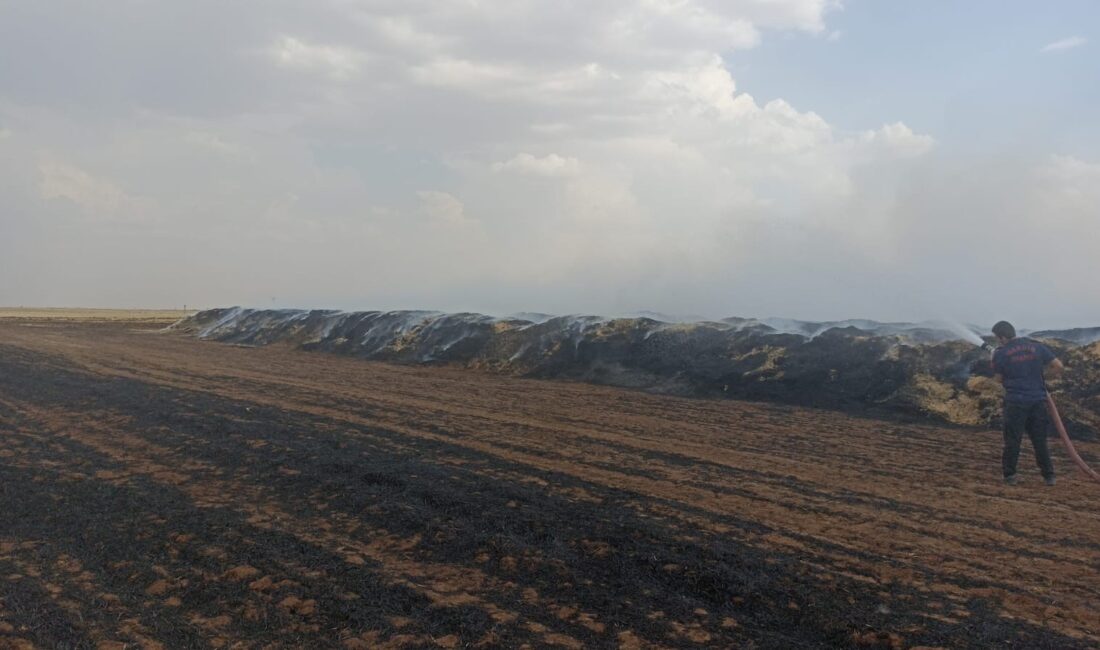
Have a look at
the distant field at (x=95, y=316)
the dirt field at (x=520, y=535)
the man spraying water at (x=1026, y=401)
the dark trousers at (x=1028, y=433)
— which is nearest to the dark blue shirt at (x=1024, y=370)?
the man spraying water at (x=1026, y=401)

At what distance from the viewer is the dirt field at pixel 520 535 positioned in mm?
4199

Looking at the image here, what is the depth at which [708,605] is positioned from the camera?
4.45 meters

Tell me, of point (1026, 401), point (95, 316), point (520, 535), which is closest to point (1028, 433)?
point (1026, 401)

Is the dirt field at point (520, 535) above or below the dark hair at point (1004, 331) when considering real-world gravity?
below

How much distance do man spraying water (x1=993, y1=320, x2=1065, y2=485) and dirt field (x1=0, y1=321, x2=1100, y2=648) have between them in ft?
1.03

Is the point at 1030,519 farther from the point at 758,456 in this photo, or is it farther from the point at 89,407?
the point at 89,407

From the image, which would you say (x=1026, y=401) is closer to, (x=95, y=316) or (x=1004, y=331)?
(x=1004, y=331)

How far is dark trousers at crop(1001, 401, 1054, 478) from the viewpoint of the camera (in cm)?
777

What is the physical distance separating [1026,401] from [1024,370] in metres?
0.35

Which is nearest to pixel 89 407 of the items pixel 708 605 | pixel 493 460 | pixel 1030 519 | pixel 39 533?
pixel 39 533

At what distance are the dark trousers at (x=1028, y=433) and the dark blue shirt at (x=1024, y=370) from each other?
0.10 meters

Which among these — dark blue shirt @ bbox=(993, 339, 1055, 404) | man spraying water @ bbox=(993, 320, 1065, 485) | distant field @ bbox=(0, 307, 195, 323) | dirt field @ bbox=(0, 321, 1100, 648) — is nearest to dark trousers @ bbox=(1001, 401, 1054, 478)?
man spraying water @ bbox=(993, 320, 1065, 485)

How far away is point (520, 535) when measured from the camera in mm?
5625

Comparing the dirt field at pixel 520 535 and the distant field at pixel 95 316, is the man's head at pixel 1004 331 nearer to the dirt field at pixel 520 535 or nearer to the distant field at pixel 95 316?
the dirt field at pixel 520 535
